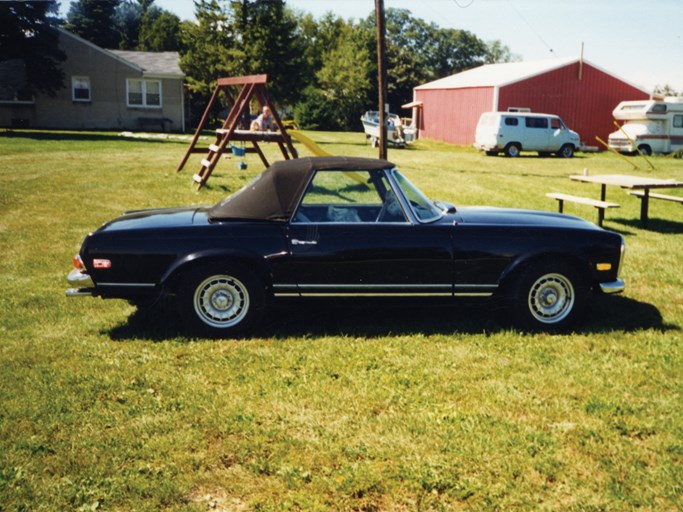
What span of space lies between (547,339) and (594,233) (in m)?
1.03

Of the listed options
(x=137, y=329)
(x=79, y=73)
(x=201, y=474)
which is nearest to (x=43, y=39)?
(x=79, y=73)

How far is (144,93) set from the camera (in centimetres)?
3962

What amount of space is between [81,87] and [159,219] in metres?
36.1

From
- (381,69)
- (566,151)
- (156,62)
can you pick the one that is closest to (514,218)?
(381,69)

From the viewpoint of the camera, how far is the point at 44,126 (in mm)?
36969

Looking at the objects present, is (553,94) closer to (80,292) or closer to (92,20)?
(80,292)

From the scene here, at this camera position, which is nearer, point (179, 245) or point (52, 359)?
point (52, 359)

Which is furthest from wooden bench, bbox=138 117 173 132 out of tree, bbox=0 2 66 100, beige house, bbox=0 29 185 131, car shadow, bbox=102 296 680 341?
car shadow, bbox=102 296 680 341

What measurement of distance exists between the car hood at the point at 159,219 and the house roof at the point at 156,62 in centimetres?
3560

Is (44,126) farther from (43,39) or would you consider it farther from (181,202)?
(181,202)

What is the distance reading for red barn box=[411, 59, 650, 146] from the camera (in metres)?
34.9

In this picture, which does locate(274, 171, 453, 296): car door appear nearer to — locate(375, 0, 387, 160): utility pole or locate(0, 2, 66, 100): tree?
locate(375, 0, 387, 160): utility pole

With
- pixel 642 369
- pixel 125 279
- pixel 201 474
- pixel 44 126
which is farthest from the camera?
pixel 44 126

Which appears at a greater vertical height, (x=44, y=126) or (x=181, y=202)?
(x=44, y=126)
